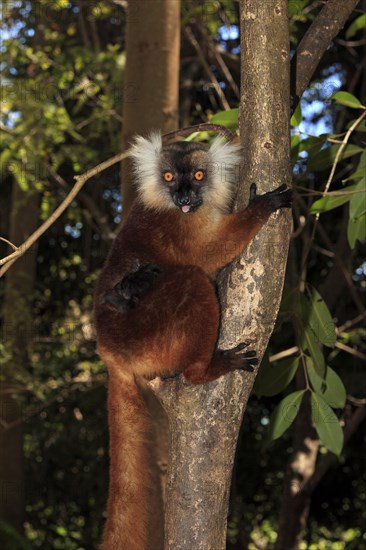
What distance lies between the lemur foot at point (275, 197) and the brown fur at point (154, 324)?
2 cm

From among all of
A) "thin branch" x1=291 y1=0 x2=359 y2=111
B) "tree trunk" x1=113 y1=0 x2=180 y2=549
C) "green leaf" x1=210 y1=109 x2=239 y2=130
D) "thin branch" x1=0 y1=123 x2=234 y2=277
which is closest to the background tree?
"tree trunk" x1=113 y1=0 x2=180 y2=549

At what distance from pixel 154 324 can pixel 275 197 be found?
2.54 feet

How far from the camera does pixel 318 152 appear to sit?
12.2ft

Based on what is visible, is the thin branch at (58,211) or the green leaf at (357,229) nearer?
the thin branch at (58,211)

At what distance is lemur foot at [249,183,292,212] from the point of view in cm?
268

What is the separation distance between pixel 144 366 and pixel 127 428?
0.27 metres

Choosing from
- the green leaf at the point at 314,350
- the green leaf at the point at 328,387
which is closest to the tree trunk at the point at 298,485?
the green leaf at the point at 328,387

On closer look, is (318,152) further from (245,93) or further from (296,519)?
(296,519)

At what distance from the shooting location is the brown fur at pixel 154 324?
2826mm

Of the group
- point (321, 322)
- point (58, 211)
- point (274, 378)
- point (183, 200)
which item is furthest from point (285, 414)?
point (58, 211)

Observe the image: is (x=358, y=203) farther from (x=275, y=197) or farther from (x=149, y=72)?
(x=149, y=72)

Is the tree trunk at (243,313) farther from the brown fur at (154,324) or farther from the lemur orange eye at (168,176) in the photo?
the lemur orange eye at (168,176)

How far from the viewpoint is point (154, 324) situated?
3.04m

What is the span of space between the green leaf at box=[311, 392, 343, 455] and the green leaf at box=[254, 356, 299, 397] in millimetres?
175
